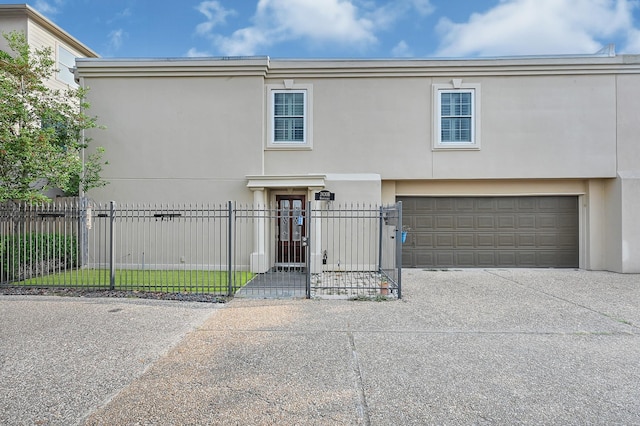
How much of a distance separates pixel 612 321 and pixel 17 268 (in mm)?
12235

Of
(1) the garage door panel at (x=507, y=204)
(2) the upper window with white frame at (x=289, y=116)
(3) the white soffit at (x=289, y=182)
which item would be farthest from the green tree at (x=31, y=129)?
(1) the garage door panel at (x=507, y=204)

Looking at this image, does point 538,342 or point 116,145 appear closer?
point 538,342

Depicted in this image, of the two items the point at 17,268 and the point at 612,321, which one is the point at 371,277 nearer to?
the point at 612,321

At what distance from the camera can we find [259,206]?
10.4 metres

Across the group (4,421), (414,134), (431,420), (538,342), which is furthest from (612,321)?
(4,421)

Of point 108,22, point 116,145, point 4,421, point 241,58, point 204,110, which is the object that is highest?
point 108,22

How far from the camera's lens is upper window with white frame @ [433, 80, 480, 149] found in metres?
11.0

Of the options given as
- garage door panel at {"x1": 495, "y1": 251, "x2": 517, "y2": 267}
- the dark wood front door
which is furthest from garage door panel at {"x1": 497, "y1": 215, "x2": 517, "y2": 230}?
the dark wood front door

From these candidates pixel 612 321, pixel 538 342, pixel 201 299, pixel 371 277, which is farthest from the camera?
pixel 371 277

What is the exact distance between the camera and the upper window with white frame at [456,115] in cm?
1099

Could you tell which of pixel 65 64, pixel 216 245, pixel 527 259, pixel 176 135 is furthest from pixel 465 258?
pixel 65 64

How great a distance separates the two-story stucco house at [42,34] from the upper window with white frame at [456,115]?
12276 mm

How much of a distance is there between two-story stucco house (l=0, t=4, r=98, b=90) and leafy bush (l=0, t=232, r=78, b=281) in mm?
6491

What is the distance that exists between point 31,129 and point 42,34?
8584mm
